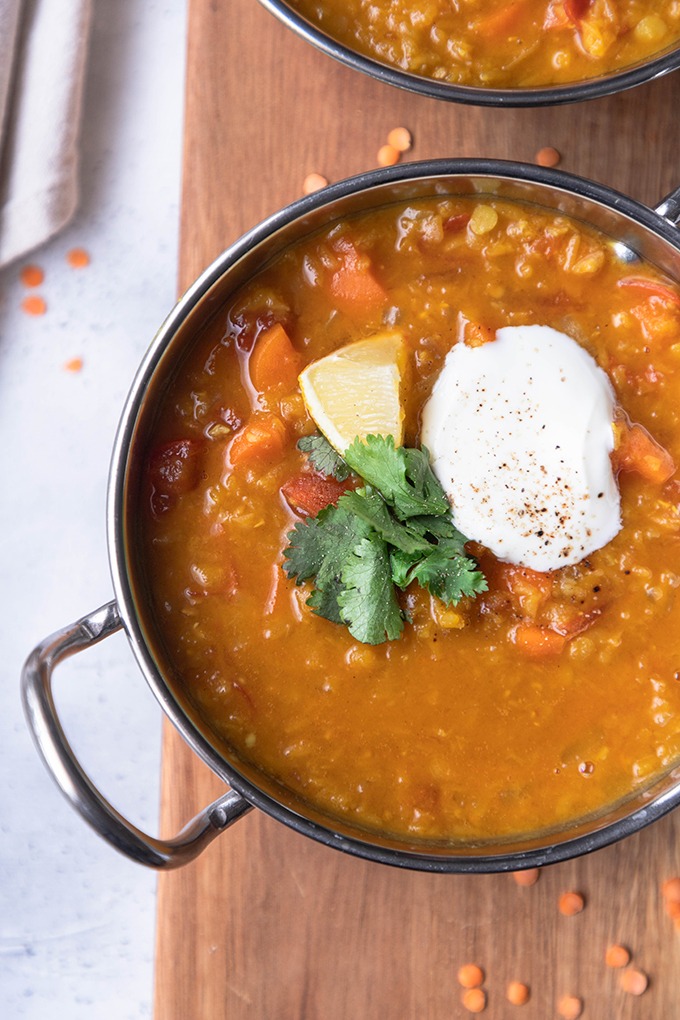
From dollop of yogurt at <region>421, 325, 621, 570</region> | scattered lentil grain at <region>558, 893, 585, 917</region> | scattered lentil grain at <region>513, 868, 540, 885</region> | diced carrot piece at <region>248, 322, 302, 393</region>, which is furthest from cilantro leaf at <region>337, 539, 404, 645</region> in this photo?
scattered lentil grain at <region>558, 893, 585, 917</region>

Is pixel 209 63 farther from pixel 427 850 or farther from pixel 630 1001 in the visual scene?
pixel 630 1001

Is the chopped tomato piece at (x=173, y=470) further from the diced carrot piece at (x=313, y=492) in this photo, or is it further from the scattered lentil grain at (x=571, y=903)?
the scattered lentil grain at (x=571, y=903)

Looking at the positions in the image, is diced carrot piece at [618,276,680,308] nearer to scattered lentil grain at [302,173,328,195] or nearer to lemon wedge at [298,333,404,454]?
lemon wedge at [298,333,404,454]

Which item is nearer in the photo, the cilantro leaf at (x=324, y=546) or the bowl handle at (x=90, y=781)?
the bowl handle at (x=90, y=781)

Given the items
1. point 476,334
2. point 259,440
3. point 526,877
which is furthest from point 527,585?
point 526,877

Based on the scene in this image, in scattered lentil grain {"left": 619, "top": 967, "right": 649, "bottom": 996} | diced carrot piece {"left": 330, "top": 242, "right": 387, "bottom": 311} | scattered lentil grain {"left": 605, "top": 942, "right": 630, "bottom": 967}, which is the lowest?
scattered lentil grain {"left": 619, "top": 967, "right": 649, "bottom": 996}

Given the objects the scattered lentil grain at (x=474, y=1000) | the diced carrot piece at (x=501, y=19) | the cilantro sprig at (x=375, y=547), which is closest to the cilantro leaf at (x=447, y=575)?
the cilantro sprig at (x=375, y=547)
